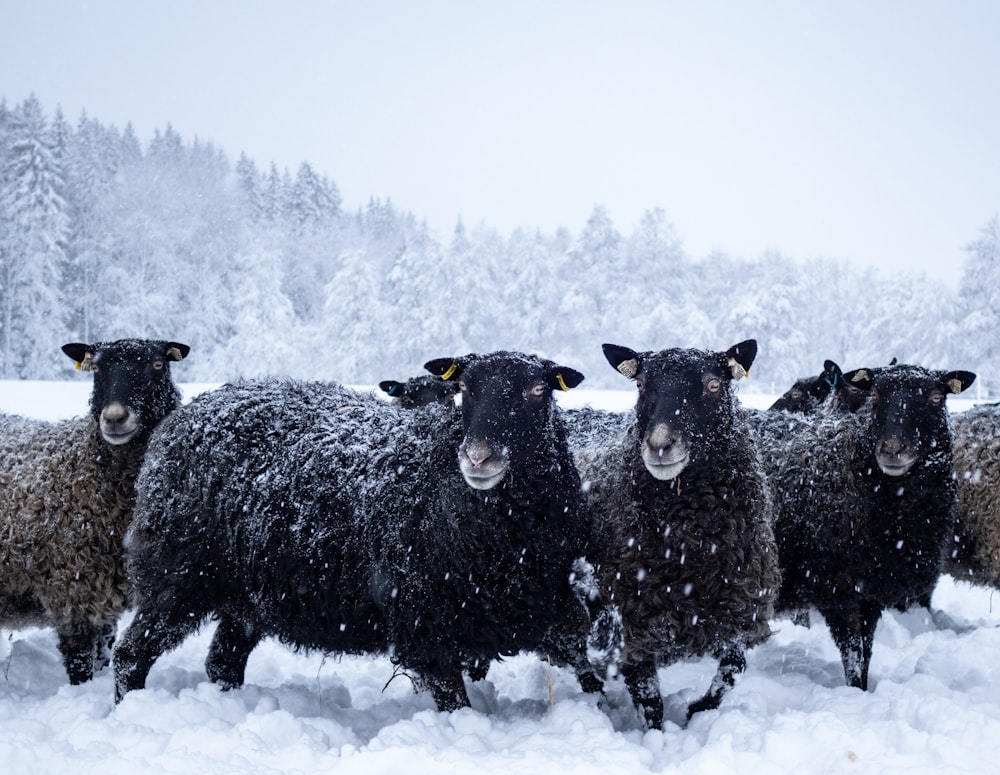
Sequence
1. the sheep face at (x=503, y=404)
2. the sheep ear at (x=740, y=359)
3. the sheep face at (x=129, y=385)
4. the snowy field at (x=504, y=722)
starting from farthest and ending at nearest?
the sheep face at (x=129, y=385), the sheep ear at (x=740, y=359), the sheep face at (x=503, y=404), the snowy field at (x=504, y=722)

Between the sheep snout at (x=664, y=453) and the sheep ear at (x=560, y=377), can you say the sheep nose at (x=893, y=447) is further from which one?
the sheep ear at (x=560, y=377)

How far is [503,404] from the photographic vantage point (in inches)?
170

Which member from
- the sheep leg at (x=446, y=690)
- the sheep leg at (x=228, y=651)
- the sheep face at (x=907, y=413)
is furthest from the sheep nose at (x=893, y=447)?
the sheep leg at (x=228, y=651)

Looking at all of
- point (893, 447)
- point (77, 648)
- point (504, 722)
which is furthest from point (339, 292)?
point (504, 722)

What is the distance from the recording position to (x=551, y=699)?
4555mm

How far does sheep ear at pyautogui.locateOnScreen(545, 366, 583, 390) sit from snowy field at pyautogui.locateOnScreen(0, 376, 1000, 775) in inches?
70.4

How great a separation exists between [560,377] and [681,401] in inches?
28.2

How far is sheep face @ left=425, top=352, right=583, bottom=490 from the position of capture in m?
4.05

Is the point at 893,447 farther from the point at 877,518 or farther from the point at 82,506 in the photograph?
the point at 82,506

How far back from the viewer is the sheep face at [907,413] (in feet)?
16.6

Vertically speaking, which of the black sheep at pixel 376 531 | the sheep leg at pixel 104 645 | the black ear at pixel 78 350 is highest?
the black ear at pixel 78 350

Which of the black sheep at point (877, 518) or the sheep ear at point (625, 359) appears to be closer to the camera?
the sheep ear at point (625, 359)

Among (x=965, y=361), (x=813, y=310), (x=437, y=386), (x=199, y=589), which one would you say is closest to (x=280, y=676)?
(x=199, y=589)

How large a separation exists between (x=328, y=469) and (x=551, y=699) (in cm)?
188
